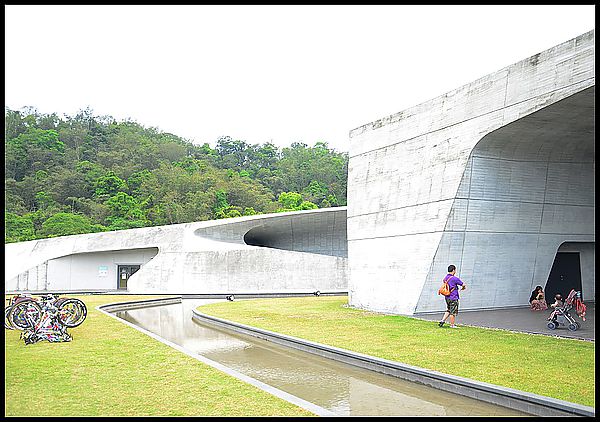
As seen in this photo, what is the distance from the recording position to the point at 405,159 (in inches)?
619

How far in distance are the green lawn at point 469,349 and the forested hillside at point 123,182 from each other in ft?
128

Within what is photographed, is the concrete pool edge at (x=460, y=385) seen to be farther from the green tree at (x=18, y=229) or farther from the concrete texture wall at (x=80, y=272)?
the green tree at (x=18, y=229)

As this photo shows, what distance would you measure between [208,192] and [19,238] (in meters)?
16.9

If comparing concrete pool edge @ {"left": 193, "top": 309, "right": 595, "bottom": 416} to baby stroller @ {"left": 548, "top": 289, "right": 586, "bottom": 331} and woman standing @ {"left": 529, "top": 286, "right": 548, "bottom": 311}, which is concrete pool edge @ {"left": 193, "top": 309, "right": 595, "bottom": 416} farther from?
woman standing @ {"left": 529, "top": 286, "right": 548, "bottom": 311}

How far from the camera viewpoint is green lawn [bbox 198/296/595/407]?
6.80m

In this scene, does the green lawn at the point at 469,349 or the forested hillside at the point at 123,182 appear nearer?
the green lawn at the point at 469,349

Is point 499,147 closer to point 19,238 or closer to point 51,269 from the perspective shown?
point 51,269

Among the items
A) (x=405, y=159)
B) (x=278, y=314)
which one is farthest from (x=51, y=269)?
(x=405, y=159)

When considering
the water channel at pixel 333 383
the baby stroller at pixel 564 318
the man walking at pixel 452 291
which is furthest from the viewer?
the man walking at pixel 452 291

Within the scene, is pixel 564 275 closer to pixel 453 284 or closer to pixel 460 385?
pixel 453 284

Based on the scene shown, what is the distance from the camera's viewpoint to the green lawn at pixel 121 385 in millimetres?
5695

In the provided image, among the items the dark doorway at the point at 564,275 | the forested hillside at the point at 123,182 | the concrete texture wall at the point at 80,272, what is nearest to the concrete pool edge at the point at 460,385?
the dark doorway at the point at 564,275

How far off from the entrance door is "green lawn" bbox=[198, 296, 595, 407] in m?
22.0

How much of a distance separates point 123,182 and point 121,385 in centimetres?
5061
